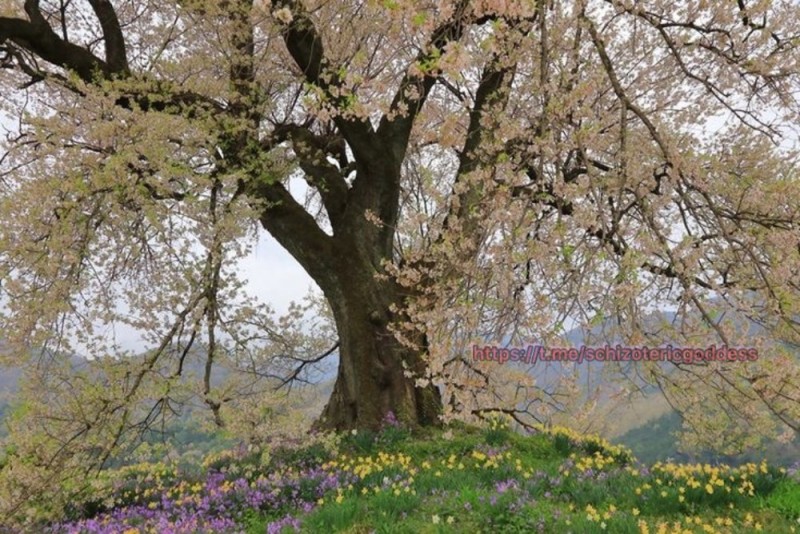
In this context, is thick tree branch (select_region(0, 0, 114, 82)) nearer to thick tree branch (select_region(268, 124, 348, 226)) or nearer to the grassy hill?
thick tree branch (select_region(268, 124, 348, 226))

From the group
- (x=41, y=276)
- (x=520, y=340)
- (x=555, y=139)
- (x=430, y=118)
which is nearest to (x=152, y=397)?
(x=41, y=276)

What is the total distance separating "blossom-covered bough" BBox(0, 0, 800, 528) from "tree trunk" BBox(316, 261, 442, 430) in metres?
0.04

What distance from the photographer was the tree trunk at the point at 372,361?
26.2ft

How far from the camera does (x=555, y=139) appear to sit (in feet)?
15.1

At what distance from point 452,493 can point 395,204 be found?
187 inches

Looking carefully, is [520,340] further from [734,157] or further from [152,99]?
[734,157]

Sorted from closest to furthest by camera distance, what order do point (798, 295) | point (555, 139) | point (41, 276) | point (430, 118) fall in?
point (555, 139), point (798, 295), point (41, 276), point (430, 118)

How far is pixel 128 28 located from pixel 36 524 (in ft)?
25.8

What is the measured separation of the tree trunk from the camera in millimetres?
7992

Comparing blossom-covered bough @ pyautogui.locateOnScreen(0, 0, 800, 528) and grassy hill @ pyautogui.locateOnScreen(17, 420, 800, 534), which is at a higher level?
blossom-covered bough @ pyautogui.locateOnScreen(0, 0, 800, 528)

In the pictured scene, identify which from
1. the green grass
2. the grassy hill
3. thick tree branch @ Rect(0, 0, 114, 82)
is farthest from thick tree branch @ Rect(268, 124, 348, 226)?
the green grass

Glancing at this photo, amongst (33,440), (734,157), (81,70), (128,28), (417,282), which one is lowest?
(33,440)

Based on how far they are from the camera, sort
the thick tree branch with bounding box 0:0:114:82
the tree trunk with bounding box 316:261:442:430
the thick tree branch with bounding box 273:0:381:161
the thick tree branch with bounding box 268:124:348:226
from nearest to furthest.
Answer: the thick tree branch with bounding box 273:0:381:161, the thick tree branch with bounding box 0:0:114:82, the tree trunk with bounding box 316:261:442:430, the thick tree branch with bounding box 268:124:348:226

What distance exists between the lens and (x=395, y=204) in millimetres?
8656
